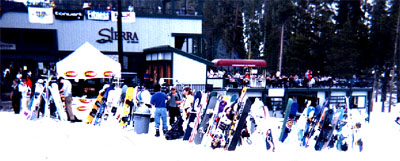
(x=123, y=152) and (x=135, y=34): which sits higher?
(x=135, y=34)

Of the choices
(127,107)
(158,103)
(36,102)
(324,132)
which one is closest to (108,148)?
(158,103)

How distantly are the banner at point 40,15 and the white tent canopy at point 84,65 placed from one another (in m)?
9.18

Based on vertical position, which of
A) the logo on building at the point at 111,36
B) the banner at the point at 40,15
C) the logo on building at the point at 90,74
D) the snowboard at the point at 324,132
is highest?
the banner at the point at 40,15

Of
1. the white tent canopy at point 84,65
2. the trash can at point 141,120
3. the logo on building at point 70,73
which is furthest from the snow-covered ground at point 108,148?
the white tent canopy at point 84,65

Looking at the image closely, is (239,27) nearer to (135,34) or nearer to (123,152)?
(135,34)

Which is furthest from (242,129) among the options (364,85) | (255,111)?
(364,85)

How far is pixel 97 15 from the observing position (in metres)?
21.7

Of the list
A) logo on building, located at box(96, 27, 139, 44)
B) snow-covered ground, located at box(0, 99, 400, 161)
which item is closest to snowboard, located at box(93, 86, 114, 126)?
snow-covered ground, located at box(0, 99, 400, 161)

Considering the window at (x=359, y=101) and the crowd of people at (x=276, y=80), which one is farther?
the window at (x=359, y=101)

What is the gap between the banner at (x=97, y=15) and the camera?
21641 mm

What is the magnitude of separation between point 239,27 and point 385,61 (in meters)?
18.6

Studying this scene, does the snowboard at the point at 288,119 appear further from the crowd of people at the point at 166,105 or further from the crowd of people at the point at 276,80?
the crowd of people at the point at 276,80

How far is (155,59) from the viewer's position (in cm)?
1995

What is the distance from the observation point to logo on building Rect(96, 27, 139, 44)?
22.2 meters
